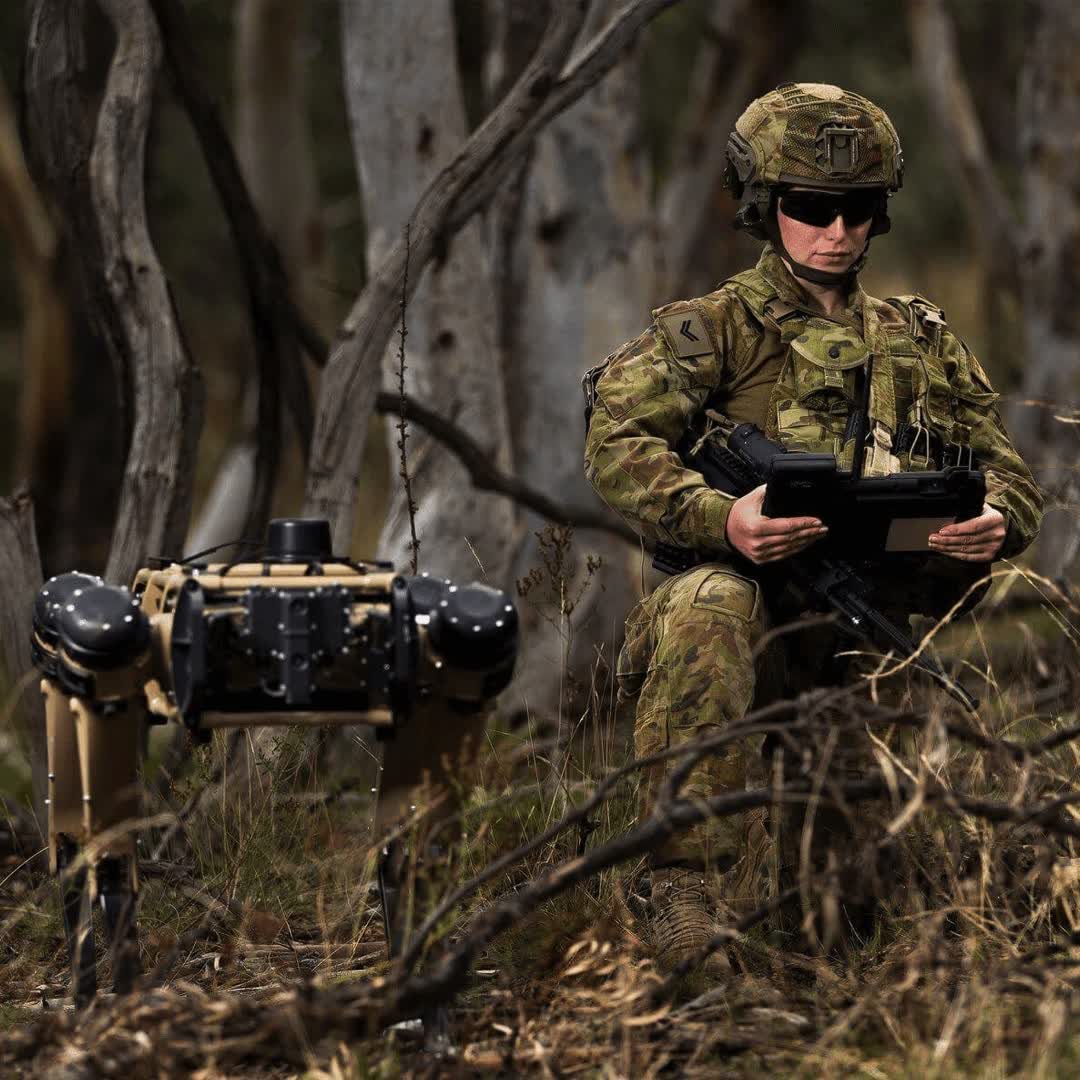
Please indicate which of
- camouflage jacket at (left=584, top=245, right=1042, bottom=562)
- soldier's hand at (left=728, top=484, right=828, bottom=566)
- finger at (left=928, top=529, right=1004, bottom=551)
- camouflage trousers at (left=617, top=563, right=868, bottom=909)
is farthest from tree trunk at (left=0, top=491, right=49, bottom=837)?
finger at (left=928, top=529, right=1004, bottom=551)

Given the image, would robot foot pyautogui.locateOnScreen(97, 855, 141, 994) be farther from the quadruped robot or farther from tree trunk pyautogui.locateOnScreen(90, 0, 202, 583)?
tree trunk pyautogui.locateOnScreen(90, 0, 202, 583)

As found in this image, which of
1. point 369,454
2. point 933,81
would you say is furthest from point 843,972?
point 369,454

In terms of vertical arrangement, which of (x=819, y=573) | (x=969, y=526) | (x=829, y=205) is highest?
(x=829, y=205)

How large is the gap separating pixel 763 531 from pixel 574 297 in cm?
469

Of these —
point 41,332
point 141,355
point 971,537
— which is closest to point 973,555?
point 971,537

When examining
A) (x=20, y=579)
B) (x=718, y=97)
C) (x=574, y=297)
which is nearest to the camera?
(x=20, y=579)

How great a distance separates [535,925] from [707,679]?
610 millimetres

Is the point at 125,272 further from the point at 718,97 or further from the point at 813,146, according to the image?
the point at 718,97

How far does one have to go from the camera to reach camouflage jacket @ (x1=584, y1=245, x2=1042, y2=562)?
4.02 metres

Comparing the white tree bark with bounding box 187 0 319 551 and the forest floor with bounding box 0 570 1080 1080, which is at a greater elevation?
the white tree bark with bounding box 187 0 319 551

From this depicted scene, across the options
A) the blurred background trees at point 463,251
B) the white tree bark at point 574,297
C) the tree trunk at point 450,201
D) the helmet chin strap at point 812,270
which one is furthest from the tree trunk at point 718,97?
the helmet chin strap at point 812,270

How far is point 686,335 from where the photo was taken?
13.4ft

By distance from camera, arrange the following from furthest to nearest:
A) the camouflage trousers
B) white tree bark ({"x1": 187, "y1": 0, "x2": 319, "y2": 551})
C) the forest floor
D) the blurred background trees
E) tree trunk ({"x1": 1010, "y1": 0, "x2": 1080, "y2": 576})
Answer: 1. white tree bark ({"x1": 187, "y1": 0, "x2": 319, "y2": 551})
2. tree trunk ({"x1": 1010, "y1": 0, "x2": 1080, "y2": 576})
3. the blurred background trees
4. the camouflage trousers
5. the forest floor

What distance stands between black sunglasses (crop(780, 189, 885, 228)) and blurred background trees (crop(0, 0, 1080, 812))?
3.29 ft
